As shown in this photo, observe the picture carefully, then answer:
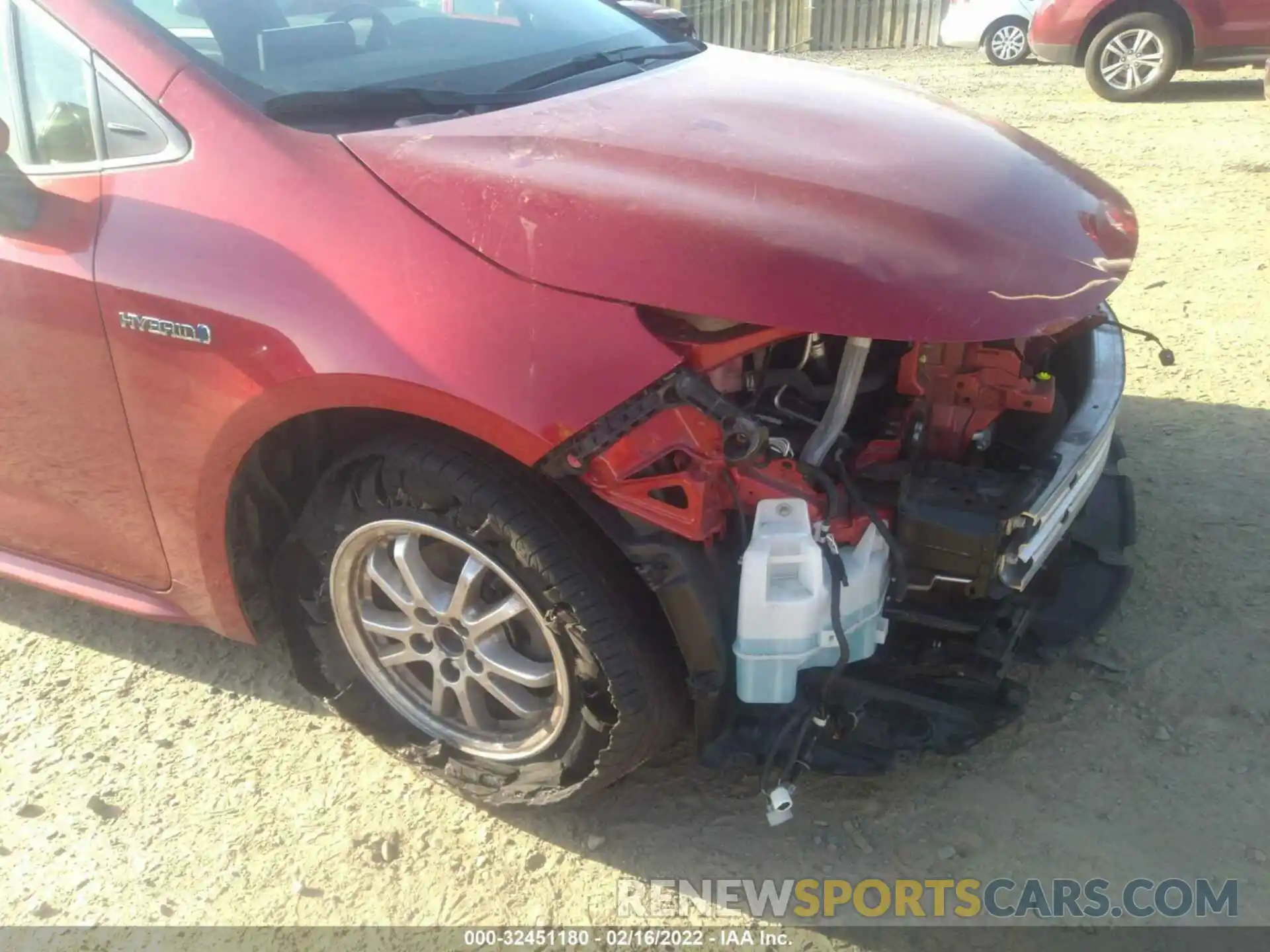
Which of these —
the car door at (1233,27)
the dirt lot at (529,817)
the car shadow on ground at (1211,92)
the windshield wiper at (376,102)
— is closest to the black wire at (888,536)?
the dirt lot at (529,817)

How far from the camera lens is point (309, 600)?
236cm

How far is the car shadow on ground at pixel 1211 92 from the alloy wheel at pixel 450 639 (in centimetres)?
960

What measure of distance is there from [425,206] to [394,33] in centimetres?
100

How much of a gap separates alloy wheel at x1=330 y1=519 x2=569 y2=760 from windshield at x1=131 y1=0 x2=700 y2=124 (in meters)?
0.93

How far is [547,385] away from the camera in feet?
5.89

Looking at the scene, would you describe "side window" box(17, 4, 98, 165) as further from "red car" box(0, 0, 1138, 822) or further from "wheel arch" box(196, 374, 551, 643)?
"wheel arch" box(196, 374, 551, 643)

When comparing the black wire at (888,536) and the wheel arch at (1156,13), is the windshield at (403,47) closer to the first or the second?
the black wire at (888,536)

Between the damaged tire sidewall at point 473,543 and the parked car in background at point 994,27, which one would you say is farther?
the parked car in background at point 994,27

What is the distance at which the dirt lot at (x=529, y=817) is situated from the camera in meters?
2.14

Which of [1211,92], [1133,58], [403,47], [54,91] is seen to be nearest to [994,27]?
[1211,92]

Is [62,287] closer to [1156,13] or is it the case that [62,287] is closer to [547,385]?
[547,385]

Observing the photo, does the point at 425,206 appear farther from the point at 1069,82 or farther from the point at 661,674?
the point at 1069,82

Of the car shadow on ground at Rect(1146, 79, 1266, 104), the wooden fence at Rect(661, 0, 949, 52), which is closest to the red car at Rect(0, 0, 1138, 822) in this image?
the car shadow on ground at Rect(1146, 79, 1266, 104)

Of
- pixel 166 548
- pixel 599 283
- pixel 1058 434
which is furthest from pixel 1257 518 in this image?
pixel 166 548
